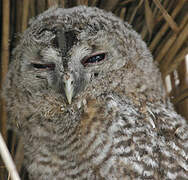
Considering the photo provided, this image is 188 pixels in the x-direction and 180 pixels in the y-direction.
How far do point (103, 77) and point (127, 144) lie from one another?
34 cm

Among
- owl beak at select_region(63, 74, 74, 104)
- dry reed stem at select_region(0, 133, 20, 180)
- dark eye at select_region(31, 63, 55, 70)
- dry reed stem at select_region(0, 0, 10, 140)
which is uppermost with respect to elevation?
dry reed stem at select_region(0, 133, 20, 180)

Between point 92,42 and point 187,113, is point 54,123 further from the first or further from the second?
point 187,113

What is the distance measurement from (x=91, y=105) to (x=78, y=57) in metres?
0.26

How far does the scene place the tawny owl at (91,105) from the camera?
5.08 feet

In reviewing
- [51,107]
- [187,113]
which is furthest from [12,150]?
[187,113]

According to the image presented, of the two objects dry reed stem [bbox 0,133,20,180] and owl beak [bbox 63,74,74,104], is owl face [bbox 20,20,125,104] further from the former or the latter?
dry reed stem [bbox 0,133,20,180]

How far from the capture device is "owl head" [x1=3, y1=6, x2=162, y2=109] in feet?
5.11

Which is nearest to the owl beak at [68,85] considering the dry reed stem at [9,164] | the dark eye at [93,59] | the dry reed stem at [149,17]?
the dark eye at [93,59]

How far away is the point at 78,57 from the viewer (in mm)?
1560

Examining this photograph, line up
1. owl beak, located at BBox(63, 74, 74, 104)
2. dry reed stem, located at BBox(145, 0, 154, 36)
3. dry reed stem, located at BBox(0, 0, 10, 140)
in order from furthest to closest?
dry reed stem, located at BBox(145, 0, 154, 36)
dry reed stem, located at BBox(0, 0, 10, 140)
owl beak, located at BBox(63, 74, 74, 104)

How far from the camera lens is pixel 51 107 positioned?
5.72 feet

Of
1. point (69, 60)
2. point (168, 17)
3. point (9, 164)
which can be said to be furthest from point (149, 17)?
point (9, 164)

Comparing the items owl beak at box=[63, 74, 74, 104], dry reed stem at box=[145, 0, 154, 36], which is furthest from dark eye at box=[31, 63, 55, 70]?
dry reed stem at box=[145, 0, 154, 36]

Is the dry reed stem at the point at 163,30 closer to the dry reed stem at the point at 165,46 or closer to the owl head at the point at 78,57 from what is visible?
the dry reed stem at the point at 165,46
